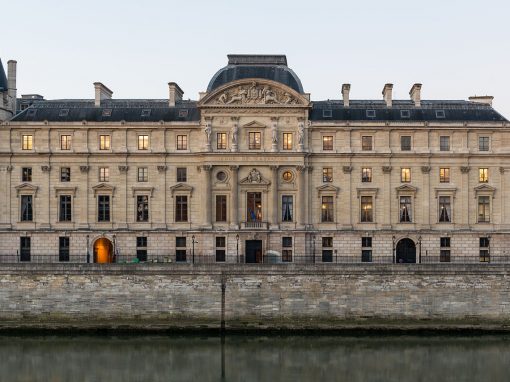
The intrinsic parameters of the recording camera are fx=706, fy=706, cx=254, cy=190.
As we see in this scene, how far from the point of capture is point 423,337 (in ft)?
125

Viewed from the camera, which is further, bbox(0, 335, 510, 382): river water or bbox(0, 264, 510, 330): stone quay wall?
bbox(0, 264, 510, 330): stone quay wall

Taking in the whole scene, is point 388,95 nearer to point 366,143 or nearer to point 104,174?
point 366,143

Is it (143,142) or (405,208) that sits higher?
(143,142)

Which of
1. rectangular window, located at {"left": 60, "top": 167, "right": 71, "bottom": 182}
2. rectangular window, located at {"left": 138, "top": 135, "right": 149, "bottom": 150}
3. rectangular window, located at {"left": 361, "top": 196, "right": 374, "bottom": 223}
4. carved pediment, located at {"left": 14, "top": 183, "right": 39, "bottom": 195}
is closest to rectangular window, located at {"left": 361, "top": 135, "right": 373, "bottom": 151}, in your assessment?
rectangular window, located at {"left": 361, "top": 196, "right": 374, "bottom": 223}

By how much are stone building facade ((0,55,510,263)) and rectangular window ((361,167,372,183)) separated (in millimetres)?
73

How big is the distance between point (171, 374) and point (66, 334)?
881 cm

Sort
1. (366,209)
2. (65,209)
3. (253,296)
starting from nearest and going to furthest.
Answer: (253,296) → (65,209) → (366,209)

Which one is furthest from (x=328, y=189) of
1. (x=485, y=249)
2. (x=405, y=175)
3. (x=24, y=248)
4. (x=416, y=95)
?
(x=24, y=248)

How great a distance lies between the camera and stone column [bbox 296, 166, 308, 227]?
50.8 m

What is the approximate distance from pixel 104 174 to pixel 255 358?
22.2 m

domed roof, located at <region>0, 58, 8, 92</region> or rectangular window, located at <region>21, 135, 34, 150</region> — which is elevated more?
domed roof, located at <region>0, 58, 8, 92</region>

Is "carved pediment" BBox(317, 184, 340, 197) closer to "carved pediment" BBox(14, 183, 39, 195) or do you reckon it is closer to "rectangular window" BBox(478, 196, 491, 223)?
"rectangular window" BBox(478, 196, 491, 223)

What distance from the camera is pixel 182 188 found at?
2025 inches

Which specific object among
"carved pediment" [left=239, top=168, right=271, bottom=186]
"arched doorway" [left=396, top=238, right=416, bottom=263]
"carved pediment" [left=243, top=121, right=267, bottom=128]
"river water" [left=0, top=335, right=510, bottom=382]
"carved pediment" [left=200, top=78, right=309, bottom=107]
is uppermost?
"carved pediment" [left=200, top=78, right=309, bottom=107]
